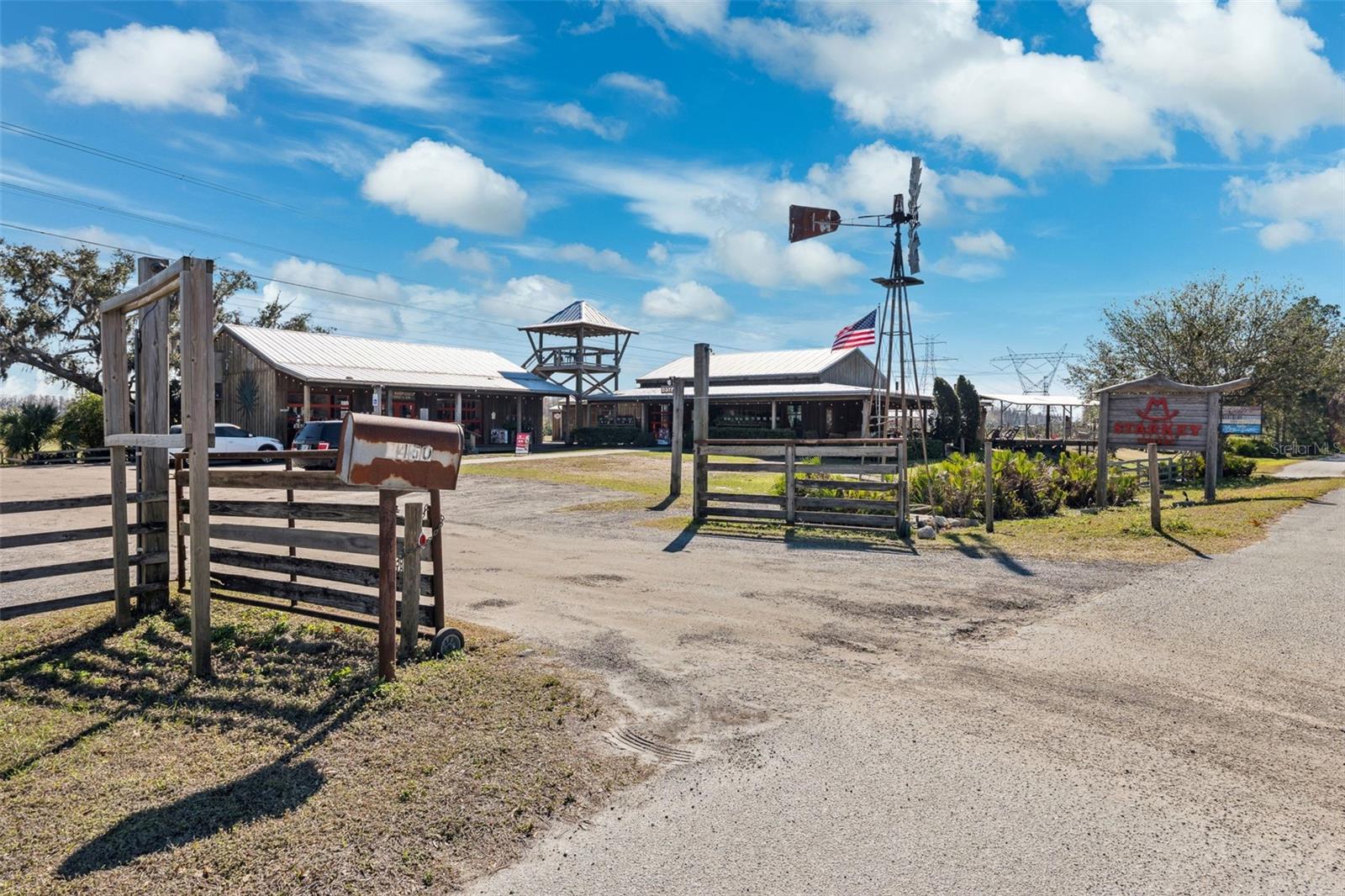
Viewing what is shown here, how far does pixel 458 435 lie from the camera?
5.99 m

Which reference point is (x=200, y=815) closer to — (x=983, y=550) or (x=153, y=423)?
(x=153, y=423)

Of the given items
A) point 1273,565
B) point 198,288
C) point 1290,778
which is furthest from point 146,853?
point 1273,565

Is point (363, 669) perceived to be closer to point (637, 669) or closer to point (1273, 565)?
point (637, 669)

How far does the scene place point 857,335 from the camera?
691 inches

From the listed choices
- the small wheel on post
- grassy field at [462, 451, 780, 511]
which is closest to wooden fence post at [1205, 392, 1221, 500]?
grassy field at [462, 451, 780, 511]

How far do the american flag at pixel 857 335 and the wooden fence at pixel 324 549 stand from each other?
41.4 ft

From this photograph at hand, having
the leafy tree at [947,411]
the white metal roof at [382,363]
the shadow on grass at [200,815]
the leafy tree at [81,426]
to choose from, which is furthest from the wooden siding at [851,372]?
the shadow on grass at [200,815]

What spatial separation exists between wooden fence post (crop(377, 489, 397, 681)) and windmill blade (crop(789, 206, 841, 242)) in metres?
11.9

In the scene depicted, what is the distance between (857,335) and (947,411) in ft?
61.9

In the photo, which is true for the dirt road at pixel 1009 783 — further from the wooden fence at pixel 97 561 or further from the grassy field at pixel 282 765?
the wooden fence at pixel 97 561

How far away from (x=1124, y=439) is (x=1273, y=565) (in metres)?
8.19

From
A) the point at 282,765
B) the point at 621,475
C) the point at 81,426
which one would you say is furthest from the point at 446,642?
the point at 81,426

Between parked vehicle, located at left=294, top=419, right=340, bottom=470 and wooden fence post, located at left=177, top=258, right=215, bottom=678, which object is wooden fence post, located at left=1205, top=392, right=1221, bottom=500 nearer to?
wooden fence post, located at left=177, top=258, right=215, bottom=678

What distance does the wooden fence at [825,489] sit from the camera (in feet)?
42.4
